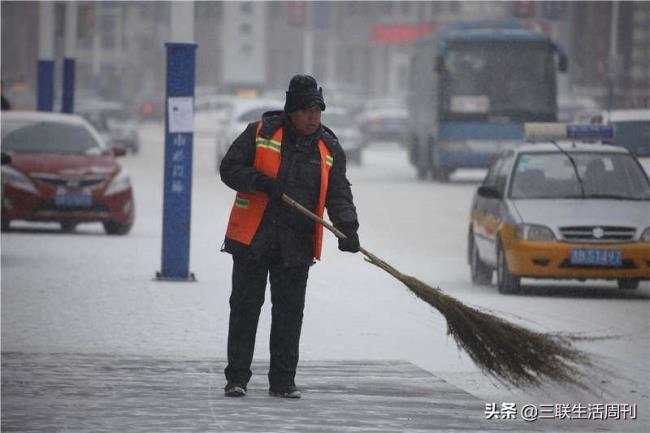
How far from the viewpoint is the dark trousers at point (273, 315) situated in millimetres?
9805

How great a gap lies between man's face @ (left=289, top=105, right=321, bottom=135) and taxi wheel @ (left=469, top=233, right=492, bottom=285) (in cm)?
908

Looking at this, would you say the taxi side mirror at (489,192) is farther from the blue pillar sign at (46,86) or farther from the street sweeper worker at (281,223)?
the blue pillar sign at (46,86)

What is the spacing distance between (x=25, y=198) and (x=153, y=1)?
105 m

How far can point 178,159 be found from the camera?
703 inches

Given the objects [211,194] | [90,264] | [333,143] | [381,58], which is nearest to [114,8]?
[381,58]

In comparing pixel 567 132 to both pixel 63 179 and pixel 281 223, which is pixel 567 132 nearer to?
pixel 63 179

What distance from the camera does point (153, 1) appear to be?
420ft

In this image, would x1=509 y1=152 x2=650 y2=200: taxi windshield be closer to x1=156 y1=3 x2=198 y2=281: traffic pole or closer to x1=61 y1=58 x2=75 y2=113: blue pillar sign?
x1=156 y1=3 x2=198 y2=281: traffic pole

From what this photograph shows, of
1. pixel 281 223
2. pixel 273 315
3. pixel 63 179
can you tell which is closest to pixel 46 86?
pixel 63 179

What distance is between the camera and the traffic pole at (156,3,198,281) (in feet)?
57.2

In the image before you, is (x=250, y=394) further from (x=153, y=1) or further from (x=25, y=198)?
(x=153, y=1)

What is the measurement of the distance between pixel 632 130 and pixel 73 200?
7564 mm

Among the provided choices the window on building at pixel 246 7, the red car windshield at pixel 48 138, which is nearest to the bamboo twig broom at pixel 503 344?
the red car windshield at pixel 48 138

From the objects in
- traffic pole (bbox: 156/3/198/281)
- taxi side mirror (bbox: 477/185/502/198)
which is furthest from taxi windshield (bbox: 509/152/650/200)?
traffic pole (bbox: 156/3/198/281)
